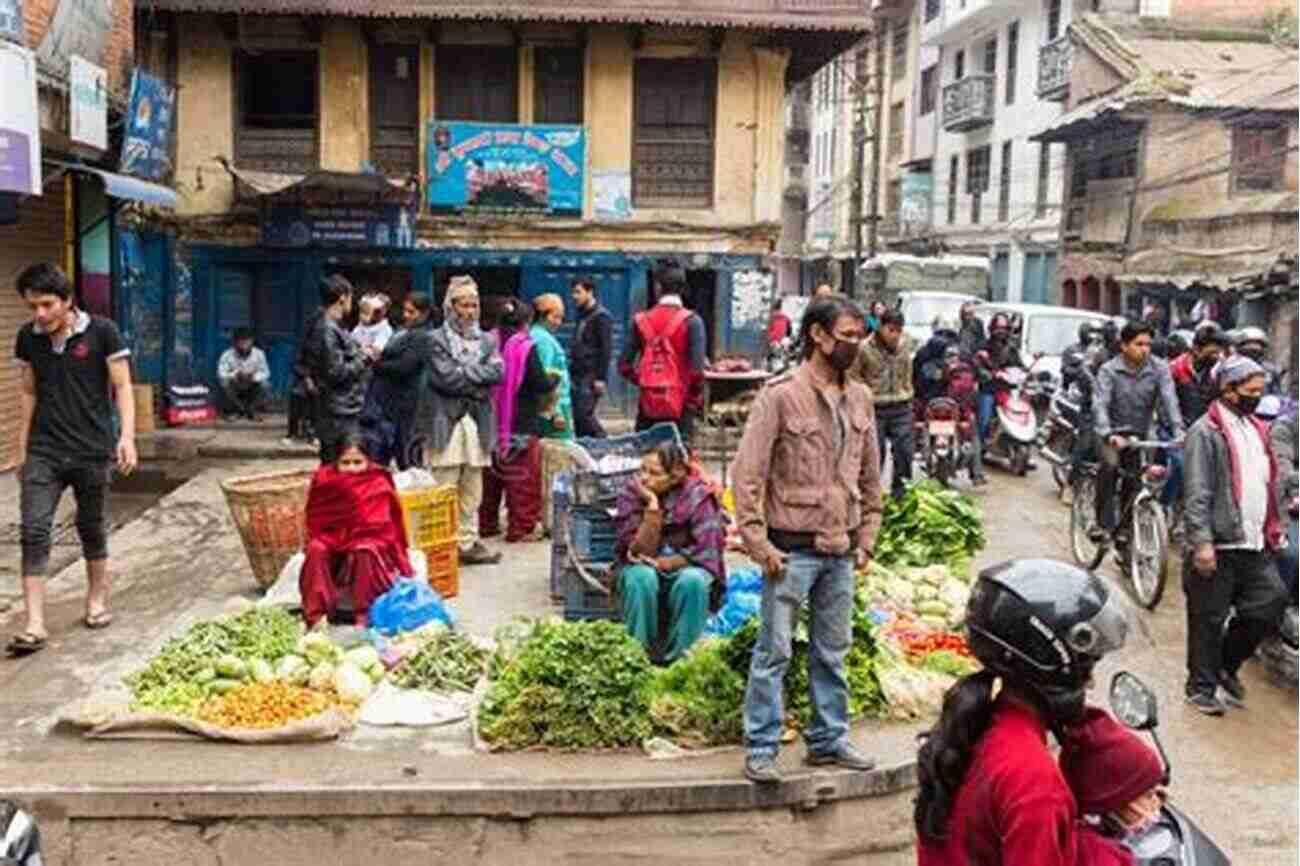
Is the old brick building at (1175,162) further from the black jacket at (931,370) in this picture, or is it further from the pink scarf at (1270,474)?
the pink scarf at (1270,474)

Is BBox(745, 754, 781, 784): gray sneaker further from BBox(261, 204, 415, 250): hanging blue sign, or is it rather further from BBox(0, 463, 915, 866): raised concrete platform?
BBox(261, 204, 415, 250): hanging blue sign

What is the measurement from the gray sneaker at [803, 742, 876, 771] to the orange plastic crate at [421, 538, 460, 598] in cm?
335

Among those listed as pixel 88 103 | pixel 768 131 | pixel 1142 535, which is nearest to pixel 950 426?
pixel 1142 535

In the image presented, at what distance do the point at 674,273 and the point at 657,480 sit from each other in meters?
3.58

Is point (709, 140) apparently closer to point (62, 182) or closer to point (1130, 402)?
point (62, 182)

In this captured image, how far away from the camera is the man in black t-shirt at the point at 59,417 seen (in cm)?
720

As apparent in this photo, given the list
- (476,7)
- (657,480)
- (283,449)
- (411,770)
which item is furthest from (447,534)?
(476,7)

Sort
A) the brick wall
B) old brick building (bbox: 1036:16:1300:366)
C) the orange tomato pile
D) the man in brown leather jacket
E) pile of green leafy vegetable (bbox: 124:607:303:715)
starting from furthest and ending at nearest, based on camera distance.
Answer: old brick building (bbox: 1036:16:1300:366), the brick wall, pile of green leafy vegetable (bbox: 124:607:303:715), the orange tomato pile, the man in brown leather jacket

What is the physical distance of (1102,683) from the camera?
295 inches

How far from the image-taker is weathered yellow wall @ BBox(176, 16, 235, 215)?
57.9 feet

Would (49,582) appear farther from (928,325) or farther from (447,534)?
(928,325)

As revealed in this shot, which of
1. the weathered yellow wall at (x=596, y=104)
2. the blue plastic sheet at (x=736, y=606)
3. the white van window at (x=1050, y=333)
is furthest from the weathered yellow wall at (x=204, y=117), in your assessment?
the blue plastic sheet at (x=736, y=606)

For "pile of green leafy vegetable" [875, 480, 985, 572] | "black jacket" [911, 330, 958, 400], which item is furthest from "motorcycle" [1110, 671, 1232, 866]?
"black jacket" [911, 330, 958, 400]

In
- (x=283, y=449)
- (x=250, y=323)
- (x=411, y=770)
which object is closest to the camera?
(x=411, y=770)
